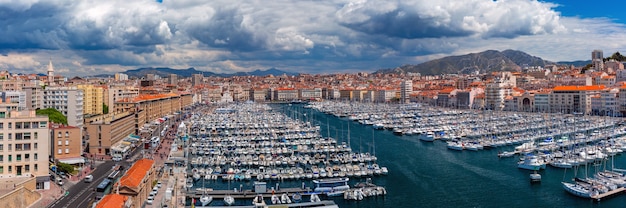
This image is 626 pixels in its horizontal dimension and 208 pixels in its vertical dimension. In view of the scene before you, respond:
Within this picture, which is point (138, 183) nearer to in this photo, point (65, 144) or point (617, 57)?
point (65, 144)

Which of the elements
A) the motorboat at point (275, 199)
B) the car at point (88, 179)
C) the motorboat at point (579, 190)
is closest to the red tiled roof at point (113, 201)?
the motorboat at point (275, 199)

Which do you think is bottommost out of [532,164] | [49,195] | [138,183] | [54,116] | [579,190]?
[579,190]

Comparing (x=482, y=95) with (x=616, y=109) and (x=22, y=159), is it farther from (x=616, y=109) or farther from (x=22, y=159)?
(x=22, y=159)

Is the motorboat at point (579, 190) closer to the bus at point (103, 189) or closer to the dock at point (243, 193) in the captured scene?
the dock at point (243, 193)

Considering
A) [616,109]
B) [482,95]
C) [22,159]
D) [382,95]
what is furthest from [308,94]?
[22,159]

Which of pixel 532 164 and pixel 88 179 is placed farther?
pixel 532 164

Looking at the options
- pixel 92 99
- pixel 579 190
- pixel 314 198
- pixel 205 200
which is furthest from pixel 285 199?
pixel 92 99

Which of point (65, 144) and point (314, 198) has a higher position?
point (65, 144)
